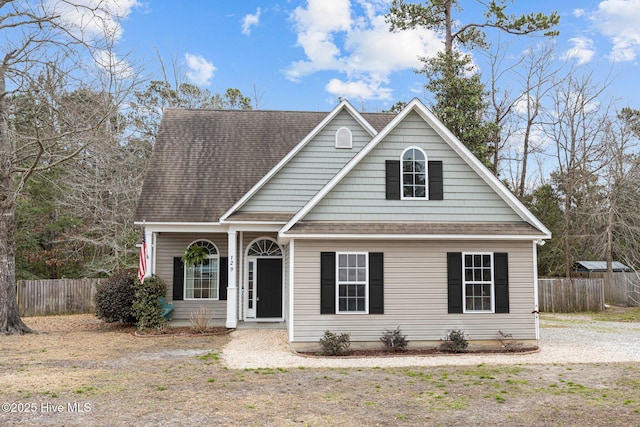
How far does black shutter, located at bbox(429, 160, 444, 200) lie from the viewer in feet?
44.9

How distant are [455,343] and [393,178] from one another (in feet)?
14.4

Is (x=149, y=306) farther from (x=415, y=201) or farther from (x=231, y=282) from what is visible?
(x=415, y=201)

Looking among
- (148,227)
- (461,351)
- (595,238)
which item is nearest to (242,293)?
(148,227)

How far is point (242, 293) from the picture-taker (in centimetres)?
1719

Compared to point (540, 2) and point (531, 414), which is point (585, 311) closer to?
point (540, 2)

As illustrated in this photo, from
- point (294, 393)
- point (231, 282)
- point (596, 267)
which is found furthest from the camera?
point (596, 267)

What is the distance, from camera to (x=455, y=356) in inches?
484

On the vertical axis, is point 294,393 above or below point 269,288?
below

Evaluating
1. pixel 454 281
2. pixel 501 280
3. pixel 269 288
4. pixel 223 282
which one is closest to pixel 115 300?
pixel 223 282

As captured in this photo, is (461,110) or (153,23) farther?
(461,110)

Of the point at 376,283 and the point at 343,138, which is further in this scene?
the point at 343,138

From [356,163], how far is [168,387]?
712 centimetres

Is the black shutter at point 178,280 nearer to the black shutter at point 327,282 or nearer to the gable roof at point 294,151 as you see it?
the gable roof at point 294,151

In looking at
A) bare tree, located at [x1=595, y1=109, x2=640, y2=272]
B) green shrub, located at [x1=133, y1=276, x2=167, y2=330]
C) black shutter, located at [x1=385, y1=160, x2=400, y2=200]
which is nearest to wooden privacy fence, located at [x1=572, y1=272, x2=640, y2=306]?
bare tree, located at [x1=595, y1=109, x2=640, y2=272]
